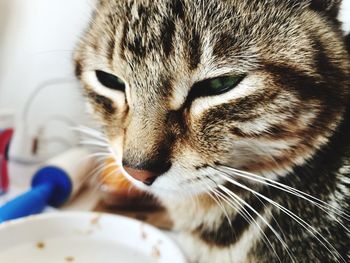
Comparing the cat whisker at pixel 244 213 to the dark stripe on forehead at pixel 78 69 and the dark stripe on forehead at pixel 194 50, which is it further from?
the dark stripe on forehead at pixel 78 69

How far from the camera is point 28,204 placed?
834 millimetres

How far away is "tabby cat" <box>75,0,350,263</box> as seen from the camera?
533mm

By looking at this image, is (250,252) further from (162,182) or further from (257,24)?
(257,24)

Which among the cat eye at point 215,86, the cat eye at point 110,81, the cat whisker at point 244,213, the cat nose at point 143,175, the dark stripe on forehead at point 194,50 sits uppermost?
the dark stripe on forehead at point 194,50

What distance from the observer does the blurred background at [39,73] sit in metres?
1.12

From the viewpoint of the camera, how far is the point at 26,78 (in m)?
1.20

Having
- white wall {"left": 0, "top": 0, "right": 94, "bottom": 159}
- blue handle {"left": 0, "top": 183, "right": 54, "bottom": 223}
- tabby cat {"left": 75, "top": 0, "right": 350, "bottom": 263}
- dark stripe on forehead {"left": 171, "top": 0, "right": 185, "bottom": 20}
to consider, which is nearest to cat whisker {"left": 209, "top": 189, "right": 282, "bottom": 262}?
tabby cat {"left": 75, "top": 0, "right": 350, "bottom": 263}

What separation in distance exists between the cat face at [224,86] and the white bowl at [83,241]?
18 centimetres

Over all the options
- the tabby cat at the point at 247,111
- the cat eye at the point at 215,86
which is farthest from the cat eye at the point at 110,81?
the cat eye at the point at 215,86

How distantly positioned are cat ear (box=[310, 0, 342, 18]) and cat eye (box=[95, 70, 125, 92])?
0.26 metres

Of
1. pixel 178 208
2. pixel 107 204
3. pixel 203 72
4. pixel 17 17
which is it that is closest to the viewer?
pixel 203 72

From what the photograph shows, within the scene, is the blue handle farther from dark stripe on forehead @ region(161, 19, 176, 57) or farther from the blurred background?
dark stripe on forehead @ region(161, 19, 176, 57)

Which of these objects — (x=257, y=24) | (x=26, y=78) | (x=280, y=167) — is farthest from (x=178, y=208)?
(x=26, y=78)

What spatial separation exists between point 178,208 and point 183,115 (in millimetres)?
197
